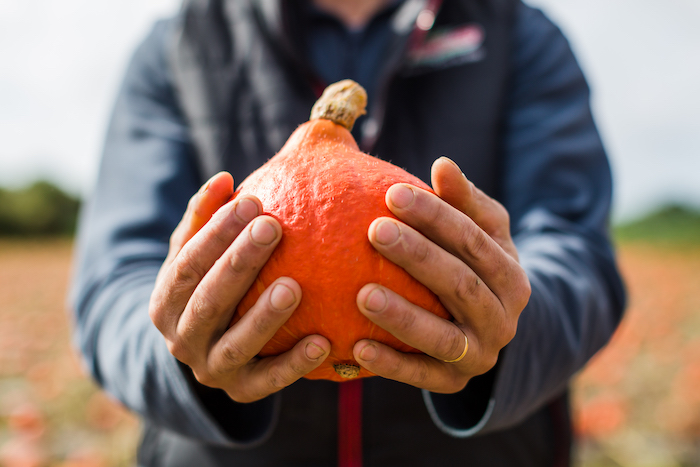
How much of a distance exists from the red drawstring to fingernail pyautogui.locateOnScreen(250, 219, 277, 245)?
945mm

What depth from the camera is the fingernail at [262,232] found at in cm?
95

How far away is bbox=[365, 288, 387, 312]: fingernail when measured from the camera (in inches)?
38.1

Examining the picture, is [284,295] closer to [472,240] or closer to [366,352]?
[366,352]

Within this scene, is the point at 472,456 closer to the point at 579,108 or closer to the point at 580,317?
the point at 580,317

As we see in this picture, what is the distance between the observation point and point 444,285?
102 centimetres

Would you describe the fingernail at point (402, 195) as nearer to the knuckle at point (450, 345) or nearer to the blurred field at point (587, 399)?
the knuckle at point (450, 345)

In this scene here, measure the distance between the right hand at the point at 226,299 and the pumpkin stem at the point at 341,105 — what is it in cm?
34

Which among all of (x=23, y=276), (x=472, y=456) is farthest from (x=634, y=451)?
(x=23, y=276)

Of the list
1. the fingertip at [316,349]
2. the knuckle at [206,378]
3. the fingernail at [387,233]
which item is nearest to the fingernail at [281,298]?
the fingertip at [316,349]

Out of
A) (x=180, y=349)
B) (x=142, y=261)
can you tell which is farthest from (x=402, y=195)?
(x=142, y=261)

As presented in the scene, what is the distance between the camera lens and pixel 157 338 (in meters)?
1.43

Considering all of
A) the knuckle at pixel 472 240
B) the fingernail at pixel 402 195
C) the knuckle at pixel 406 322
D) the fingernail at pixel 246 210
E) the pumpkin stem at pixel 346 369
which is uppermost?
the fingernail at pixel 246 210

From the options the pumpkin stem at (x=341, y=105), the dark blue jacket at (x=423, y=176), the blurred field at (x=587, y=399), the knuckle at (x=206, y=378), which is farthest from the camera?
the blurred field at (x=587, y=399)

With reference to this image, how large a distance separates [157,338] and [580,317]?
1391 millimetres
